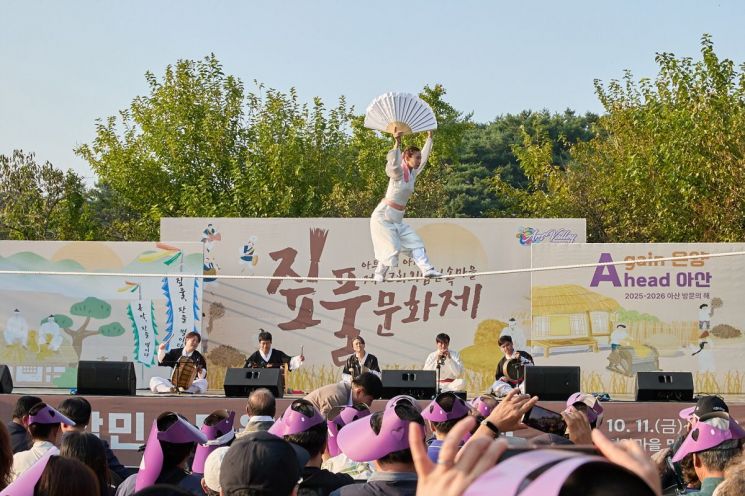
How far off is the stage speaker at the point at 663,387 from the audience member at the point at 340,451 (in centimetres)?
612

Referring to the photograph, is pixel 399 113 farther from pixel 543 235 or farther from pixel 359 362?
pixel 543 235

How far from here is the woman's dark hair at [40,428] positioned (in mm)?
5633

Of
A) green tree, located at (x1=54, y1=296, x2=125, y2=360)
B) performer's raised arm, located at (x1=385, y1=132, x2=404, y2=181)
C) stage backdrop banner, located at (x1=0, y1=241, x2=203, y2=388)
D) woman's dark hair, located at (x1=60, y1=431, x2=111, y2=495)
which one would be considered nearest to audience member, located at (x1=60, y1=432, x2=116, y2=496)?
woman's dark hair, located at (x1=60, y1=431, x2=111, y2=495)

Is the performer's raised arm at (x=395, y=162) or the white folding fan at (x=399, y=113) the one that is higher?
the white folding fan at (x=399, y=113)

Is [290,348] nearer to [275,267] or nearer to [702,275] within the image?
[275,267]

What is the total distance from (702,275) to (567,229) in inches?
86.7

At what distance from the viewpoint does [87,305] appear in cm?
1720

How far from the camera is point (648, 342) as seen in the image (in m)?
16.8

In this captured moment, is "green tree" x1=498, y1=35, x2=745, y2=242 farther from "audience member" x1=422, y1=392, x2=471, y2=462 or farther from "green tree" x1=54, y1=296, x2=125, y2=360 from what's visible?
"audience member" x1=422, y1=392, x2=471, y2=462

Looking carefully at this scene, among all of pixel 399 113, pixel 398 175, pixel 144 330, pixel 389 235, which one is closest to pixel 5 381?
pixel 389 235

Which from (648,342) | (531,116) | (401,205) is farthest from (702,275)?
(531,116)

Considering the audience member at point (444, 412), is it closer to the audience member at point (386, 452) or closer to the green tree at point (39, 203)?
the audience member at point (386, 452)

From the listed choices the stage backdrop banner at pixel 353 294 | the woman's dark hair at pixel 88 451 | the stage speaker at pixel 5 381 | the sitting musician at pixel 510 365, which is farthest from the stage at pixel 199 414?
the woman's dark hair at pixel 88 451

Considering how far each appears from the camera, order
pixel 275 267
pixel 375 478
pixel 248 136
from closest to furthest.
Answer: pixel 375 478 < pixel 275 267 < pixel 248 136
